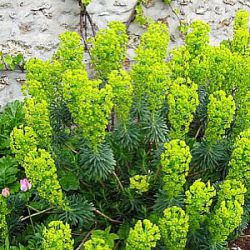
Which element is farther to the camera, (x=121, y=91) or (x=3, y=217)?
(x=3, y=217)

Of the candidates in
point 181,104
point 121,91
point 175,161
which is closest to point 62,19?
point 121,91

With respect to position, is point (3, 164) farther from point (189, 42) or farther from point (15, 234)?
point (189, 42)

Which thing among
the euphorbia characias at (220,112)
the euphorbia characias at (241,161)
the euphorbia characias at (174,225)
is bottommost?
the euphorbia characias at (174,225)

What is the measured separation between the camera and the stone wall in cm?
388

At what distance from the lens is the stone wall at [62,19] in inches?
153

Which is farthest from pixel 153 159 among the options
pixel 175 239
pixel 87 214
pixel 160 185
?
pixel 175 239

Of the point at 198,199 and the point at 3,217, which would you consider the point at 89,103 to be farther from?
the point at 3,217

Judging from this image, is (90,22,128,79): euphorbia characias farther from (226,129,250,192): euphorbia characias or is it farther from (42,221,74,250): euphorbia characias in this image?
(42,221,74,250): euphorbia characias

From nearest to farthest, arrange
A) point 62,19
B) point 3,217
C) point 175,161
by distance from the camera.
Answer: point 175,161 → point 3,217 → point 62,19

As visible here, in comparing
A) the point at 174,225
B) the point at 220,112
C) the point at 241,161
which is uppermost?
the point at 220,112

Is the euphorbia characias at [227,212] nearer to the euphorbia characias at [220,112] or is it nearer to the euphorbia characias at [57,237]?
the euphorbia characias at [220,112]

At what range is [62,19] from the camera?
409 cm

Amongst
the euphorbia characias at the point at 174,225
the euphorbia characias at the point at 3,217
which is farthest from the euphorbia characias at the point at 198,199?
the euphorbia characias at the point at 3,217

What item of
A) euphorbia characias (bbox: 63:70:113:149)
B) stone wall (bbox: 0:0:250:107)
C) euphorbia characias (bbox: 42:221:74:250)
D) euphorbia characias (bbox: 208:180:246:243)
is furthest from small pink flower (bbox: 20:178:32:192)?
stone wall (bbox: 0:0:250:107)
